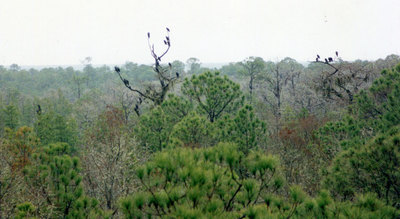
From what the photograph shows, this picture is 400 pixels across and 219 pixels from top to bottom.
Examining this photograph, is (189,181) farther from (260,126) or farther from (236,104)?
(236,104)

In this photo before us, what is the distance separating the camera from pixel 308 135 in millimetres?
20734

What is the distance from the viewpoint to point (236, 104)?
1557 cm

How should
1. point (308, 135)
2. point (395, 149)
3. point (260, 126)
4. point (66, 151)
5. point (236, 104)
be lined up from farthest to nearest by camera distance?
point (308, 135) < point (236, 104) < point (260, 126) < point (66, 151) < point (395, 149)

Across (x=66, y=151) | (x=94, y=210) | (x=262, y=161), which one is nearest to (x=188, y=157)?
(x=262, y=161)

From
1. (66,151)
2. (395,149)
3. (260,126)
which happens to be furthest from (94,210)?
(260,126)

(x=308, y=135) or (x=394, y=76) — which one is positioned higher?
(x=394, y=76)

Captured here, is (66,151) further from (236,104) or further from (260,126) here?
(236,104)

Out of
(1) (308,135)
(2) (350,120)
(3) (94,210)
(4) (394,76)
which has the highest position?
(4) (394,76)

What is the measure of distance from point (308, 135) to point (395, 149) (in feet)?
50.4

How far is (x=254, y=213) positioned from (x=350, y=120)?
Answer: 9.68 metres

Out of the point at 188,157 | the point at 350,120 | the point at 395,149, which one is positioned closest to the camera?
the point at 188,157

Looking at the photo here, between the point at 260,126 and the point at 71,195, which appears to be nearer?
the point at 71,195

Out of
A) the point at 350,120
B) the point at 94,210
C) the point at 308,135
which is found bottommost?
the point at 308,135

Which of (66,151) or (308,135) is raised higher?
(66,151)
